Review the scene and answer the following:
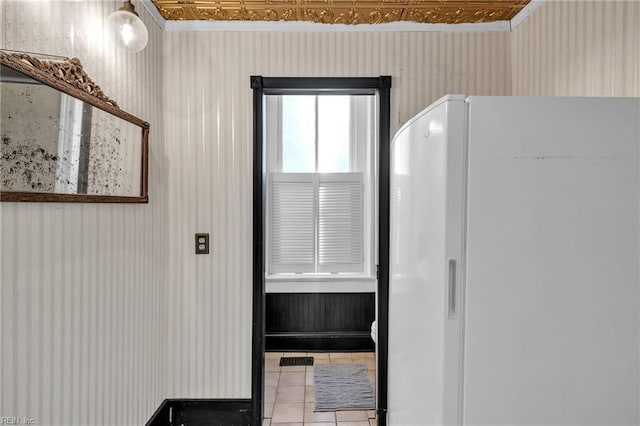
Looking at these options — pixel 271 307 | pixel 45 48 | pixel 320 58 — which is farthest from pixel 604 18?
pixel 271 307

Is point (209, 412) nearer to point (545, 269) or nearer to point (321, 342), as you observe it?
point (321, 342)

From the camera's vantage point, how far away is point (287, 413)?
2443mm

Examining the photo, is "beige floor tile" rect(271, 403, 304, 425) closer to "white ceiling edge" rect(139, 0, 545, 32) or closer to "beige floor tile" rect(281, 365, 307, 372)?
"beige floor tile" rect(281, 365, 307, 372)

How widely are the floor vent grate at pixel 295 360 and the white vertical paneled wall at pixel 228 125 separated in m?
1.02

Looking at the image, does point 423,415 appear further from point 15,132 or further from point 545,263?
point 15,132

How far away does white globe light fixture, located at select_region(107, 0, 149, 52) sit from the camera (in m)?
1.48

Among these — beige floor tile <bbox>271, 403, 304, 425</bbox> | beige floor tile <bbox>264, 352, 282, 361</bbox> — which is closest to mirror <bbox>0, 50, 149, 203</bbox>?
beige floor tile <bbox>271, 403, 304, 425</bbox>

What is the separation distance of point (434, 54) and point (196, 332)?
2.21 m

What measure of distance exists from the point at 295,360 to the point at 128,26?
2779 mm

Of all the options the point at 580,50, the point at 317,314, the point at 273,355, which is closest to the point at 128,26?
the point at 580,50

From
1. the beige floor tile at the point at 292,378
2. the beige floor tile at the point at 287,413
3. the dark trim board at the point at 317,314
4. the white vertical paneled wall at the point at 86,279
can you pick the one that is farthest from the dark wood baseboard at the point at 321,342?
the white vertical paneled wall at the point at 86,279

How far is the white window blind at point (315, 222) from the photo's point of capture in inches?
138

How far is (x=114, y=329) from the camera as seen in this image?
5.43 feet

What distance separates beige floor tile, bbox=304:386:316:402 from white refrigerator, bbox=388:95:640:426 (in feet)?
6.13
